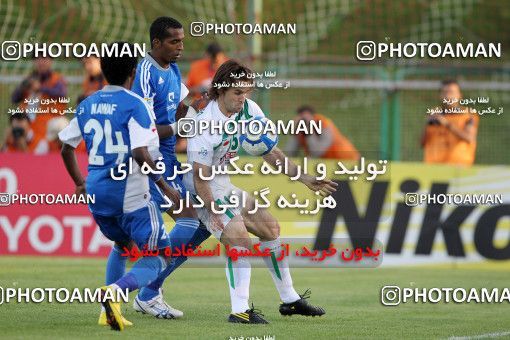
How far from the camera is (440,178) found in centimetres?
1667

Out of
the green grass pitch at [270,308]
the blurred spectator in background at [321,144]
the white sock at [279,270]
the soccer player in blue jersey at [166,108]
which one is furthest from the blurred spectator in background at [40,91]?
the white sock at [279,270]

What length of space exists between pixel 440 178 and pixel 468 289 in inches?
140

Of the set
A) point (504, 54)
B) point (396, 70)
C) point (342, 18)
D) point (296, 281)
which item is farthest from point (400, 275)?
point (504, 54)

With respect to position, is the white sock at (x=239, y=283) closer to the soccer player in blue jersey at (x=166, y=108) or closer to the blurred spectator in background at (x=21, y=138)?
the soccer player in blue jersey at (x=166, y=108)

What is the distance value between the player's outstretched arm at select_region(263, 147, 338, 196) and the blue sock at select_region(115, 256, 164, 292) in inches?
56.2

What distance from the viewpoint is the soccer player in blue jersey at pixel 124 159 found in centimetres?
924

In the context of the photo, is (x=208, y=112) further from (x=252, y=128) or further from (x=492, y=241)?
(x=492, y=241)

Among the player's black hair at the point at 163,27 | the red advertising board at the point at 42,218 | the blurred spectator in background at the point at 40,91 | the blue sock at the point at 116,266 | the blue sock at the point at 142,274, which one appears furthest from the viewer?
the blurred spectator in background at the point at 40,91

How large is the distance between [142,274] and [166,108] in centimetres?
214

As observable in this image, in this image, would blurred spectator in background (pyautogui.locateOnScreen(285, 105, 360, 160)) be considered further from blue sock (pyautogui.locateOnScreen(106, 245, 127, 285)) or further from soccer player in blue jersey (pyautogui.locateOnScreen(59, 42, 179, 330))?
soccer player in blue jersey (pyautogui.locateOnScreen(59, 42, 179, 330))

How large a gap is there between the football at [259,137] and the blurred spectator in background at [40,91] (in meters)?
6.05

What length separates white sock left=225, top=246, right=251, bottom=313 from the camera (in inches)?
390

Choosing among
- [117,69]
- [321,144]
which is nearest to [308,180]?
[117,69]

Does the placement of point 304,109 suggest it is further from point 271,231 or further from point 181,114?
point 271,231
